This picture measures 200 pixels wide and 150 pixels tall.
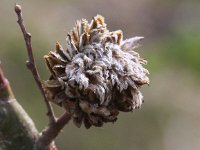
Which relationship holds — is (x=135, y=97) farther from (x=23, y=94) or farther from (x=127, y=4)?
(x=127, y=4)

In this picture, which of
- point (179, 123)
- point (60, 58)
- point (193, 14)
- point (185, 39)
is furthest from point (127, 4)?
point (60, 58)

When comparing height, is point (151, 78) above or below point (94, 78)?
below

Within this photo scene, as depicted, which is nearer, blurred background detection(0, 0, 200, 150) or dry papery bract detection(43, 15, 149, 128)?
dry papery bract detection(43, 15, 149, 128)

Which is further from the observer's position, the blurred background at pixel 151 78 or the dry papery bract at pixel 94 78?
the blurred background at pixel 151 78

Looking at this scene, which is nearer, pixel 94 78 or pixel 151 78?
pixel 94 78

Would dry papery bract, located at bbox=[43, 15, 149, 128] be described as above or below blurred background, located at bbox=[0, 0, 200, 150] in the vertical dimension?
above
